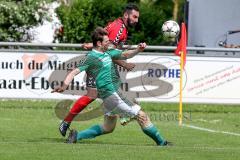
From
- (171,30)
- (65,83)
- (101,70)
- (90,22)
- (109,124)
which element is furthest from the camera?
(90,22)

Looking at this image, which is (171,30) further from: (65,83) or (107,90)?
(65,83)

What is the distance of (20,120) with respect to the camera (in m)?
19.5

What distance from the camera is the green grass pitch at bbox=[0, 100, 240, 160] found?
520 inches

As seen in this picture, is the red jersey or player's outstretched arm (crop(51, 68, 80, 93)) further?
the red jersey

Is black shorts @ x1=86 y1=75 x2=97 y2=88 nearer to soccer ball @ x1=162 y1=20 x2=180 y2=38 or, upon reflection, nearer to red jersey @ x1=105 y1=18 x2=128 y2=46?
red jersey @ x1=105 y1=18 x2=128 y2=46

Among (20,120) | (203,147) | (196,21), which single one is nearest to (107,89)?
(203,147)

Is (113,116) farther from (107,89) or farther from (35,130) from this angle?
(35,130)

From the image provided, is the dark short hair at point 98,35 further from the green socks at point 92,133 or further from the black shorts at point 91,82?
the green socks at point 92,133

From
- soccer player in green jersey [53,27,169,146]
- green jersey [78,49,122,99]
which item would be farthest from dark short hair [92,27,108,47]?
green jersey [78,49,122,99]

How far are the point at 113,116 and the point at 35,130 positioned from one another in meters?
2.83

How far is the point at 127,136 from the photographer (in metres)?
16.7

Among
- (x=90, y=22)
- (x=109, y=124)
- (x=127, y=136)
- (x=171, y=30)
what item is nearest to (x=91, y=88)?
(x=127, y=136)

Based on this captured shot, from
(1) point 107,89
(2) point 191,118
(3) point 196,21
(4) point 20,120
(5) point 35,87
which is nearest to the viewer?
(1) point 107,89

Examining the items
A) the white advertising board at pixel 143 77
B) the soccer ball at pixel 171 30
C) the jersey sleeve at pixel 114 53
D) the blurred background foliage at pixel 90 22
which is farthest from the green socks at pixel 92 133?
the blurred background foliage at pixel 90 22
